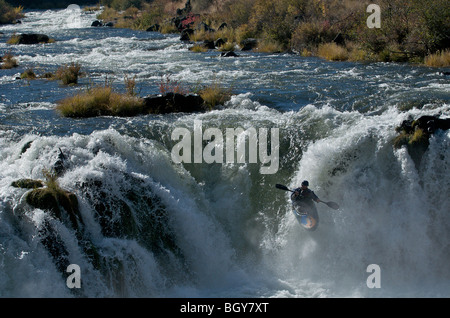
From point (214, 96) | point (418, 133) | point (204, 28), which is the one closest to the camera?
point (418, 133)

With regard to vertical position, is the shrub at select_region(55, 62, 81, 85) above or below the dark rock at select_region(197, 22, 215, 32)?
below

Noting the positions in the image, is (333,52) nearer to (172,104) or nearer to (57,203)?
(172,104)

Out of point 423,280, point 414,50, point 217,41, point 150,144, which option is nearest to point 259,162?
point 150,144

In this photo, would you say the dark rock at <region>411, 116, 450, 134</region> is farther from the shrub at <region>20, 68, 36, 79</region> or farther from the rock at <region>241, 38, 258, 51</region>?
the rock at <region>241, 38, 258, 51</region>

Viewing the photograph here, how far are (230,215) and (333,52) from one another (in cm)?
1221

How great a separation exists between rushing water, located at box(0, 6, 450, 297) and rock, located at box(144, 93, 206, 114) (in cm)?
127

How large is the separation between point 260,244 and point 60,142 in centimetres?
378

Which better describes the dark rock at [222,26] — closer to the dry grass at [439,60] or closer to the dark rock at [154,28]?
the dark rock at [154,28]

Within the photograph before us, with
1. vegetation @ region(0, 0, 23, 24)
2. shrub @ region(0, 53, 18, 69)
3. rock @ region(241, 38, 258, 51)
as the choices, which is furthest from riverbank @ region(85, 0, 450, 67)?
vegetation @ region(0, 0, 23, 24)

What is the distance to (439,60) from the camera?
15945 millimetres

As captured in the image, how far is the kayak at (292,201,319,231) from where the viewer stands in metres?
7.66

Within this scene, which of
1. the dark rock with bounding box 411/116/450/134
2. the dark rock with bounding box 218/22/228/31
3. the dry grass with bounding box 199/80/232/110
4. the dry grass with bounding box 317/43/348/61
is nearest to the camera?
the dark rock with bounding box 411/116/450/134

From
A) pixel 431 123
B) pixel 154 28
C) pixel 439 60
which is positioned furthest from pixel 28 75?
pixel 154 28
